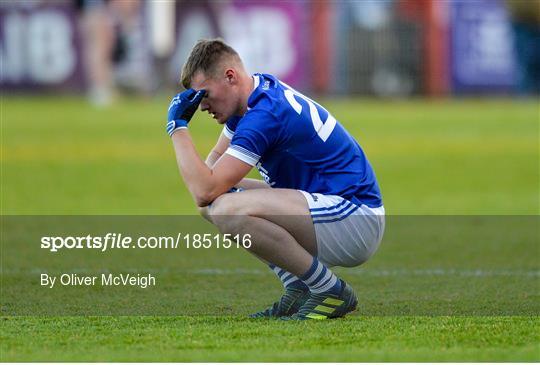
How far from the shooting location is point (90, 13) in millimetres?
24219

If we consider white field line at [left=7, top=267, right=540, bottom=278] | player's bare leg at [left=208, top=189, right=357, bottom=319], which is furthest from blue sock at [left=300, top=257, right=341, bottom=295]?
white field line at [left=7, top=267, right=540, bottom=278]

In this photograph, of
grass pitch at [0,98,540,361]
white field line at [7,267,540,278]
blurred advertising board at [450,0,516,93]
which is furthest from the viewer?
A: blurred advertising board at [450,0,516,93]

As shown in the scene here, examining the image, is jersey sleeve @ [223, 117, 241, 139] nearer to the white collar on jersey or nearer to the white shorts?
the white collar on jersey

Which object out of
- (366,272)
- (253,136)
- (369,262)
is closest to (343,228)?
(253,136)

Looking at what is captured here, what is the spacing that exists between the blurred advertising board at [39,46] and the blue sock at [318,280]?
20.2 m

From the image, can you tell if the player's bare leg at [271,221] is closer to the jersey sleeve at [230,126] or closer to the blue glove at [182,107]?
the blue glove at [182,107]

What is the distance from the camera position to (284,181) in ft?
20.6

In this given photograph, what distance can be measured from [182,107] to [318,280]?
3.51ft

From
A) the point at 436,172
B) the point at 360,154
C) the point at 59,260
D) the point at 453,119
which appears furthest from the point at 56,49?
the point at 360,154

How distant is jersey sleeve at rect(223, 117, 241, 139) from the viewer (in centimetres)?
638

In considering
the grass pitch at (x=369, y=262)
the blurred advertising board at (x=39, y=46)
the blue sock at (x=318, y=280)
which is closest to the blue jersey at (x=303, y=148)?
the blue sock at (x=318, y=280)

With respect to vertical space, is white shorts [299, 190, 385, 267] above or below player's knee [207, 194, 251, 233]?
below

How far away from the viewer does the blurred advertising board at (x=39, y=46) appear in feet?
83.3

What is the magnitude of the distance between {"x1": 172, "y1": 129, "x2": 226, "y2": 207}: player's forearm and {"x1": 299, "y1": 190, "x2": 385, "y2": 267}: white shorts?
484mm
